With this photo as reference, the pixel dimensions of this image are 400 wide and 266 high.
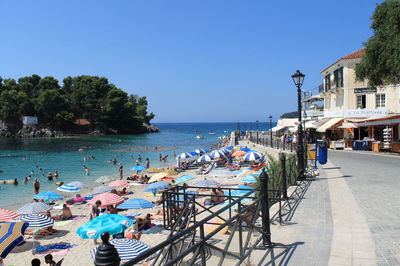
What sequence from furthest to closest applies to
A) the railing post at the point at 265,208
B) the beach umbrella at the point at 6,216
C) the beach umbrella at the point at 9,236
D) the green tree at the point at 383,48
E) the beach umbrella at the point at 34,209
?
the green tree at the point at 383,48
the beach umbrella at the point at 34,209
the beach umbrella at the point at 6,216
the beach umbrella at the point at 9,236
the railing post at the point at 265,208

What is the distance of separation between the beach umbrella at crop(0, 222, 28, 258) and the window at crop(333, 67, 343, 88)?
32035 millimetres

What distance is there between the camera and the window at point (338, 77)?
34188mm

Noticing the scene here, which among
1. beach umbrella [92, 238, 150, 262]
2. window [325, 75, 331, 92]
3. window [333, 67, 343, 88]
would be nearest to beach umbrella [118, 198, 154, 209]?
beach umbrella [92, 238, 150, 262]

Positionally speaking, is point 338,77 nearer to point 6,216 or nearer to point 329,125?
point 329,125

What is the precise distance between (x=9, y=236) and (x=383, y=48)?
2122 centimetres

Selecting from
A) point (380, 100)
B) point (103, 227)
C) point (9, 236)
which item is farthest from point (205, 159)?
point (9, 236)

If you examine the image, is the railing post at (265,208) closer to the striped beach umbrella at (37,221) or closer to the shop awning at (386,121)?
the striped beach umbrella at (37,221)

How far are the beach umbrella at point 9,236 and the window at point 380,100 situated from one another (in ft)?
103

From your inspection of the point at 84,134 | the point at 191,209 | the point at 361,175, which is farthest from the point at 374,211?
the point at 84,134

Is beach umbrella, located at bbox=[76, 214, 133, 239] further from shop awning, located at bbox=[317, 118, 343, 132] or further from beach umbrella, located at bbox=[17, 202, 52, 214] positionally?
shop awning, located at bbox=[317, 118, 343, 132]

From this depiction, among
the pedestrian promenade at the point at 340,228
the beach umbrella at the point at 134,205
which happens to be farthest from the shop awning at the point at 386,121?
the beach umbrella at the point at 134,205

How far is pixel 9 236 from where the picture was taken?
9.57m

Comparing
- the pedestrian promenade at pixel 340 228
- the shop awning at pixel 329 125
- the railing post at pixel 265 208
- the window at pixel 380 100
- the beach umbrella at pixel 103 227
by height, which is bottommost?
the beach umbrella at pixel 103 227

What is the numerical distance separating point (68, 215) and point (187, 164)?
20.1 m
